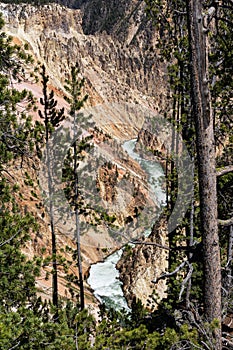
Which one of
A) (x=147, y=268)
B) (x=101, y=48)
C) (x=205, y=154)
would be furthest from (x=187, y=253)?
(x=101, y=48)

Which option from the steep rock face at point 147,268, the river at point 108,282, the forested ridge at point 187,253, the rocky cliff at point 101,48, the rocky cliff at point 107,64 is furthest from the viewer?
the rocky cliff at point 101,48

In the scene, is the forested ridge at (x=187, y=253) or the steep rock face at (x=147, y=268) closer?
the forested ridge at (x=187, y=253)

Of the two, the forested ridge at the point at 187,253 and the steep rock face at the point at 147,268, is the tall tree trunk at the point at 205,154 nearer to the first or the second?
the forested ridge at the point at 187,253

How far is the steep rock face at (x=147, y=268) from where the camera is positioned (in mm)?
13469

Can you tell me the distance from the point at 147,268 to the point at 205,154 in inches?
435

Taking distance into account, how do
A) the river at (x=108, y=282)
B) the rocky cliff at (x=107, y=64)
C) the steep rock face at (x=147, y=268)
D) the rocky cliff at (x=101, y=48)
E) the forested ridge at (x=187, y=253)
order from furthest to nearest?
the rocky cliff at (x=101, y=48) → the rocky cliff at (x=107, y=64) → the river at (x=108, y=282) → the steep rock face at (x=147, y=268) → the forested ridge at (x=187, y=253)

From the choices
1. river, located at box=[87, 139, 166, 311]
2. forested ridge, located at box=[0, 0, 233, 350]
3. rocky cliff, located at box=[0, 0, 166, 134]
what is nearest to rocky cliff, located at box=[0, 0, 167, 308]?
rocky cliff, located at box=[0, 0, 166, 134]

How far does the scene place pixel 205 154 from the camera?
127 inches

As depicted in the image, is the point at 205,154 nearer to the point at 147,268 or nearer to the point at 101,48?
the point at 147,268

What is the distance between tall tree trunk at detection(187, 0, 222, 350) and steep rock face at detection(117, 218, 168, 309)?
9.85 m

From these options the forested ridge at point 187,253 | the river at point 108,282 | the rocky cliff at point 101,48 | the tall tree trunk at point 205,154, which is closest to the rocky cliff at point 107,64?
the rocky cliff at point 101,48

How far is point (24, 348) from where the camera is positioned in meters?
4.73

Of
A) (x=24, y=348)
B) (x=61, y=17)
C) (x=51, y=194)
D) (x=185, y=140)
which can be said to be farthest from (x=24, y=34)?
(x=24, y=348)

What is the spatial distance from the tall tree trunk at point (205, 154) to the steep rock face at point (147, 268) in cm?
985
